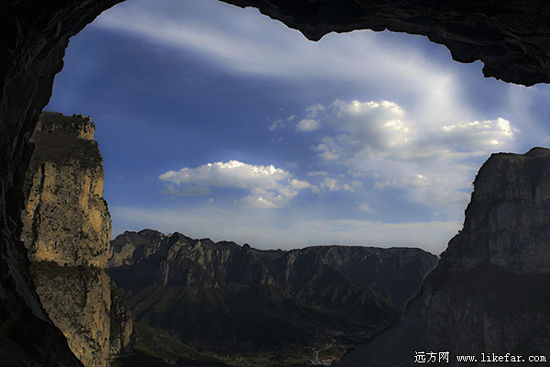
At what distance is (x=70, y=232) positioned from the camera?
52844 millimetres

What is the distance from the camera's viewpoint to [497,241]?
390 ft

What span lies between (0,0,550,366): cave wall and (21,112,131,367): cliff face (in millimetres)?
33380

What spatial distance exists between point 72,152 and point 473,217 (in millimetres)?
137489

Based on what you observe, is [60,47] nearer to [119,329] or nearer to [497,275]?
[119,329]

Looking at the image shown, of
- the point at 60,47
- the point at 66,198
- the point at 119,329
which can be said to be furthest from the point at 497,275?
the point at 60,47

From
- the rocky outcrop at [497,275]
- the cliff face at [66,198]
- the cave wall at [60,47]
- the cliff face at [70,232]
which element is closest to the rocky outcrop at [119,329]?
the cliff face at [70,232]

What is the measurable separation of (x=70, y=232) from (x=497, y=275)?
412 ft

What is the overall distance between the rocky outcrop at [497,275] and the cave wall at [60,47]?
97.7 meters

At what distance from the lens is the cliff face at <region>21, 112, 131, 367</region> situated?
49.0m

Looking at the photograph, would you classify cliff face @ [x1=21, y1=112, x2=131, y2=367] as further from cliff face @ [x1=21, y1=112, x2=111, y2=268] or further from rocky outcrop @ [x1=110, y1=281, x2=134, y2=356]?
rocky outcrop @ [x1=110, y1=281, x2=134, y2=356]

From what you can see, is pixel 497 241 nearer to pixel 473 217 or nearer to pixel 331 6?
pixel 473 217

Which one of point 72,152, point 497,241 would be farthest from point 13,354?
point 497,241

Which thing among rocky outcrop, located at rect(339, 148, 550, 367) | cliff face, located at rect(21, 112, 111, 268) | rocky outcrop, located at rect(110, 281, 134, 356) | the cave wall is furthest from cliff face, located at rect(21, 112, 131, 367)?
rocky outcrop, located at rect(339, 148, 550, 367)

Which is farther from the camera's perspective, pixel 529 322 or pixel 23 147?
pixel 529 322
